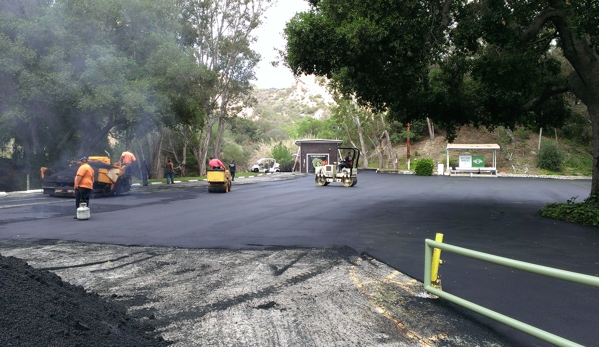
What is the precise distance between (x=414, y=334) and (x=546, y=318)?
153 centimetres

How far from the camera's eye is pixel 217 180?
22250 mm

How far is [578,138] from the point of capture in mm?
52500

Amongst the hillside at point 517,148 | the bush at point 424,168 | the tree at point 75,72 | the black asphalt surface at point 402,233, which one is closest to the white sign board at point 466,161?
the bush at point 424,168

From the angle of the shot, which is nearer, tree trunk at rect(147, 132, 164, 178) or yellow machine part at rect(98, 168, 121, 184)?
yellow machine part at rect(98, 168, 121, 184)

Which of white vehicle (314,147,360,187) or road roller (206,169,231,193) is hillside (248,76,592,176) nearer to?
white vehicle (314,147,360,187)

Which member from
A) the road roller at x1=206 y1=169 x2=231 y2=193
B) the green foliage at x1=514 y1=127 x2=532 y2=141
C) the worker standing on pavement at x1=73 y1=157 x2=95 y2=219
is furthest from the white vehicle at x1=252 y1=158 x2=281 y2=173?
the worker standing on pavement at x1=73 y1=157 x2=95 y2=219

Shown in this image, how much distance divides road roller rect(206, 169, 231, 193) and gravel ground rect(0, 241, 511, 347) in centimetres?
1439

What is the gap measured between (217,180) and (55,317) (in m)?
18.5

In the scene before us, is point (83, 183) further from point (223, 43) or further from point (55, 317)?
point (223, 43)

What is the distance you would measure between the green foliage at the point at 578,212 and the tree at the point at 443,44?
2.76 feet

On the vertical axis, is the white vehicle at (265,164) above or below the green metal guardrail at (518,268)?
above

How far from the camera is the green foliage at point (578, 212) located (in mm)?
12063

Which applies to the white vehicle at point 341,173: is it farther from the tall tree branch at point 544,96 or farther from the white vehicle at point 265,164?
the white vehicle at point 265,164

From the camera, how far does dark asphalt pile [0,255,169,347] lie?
3564mm
